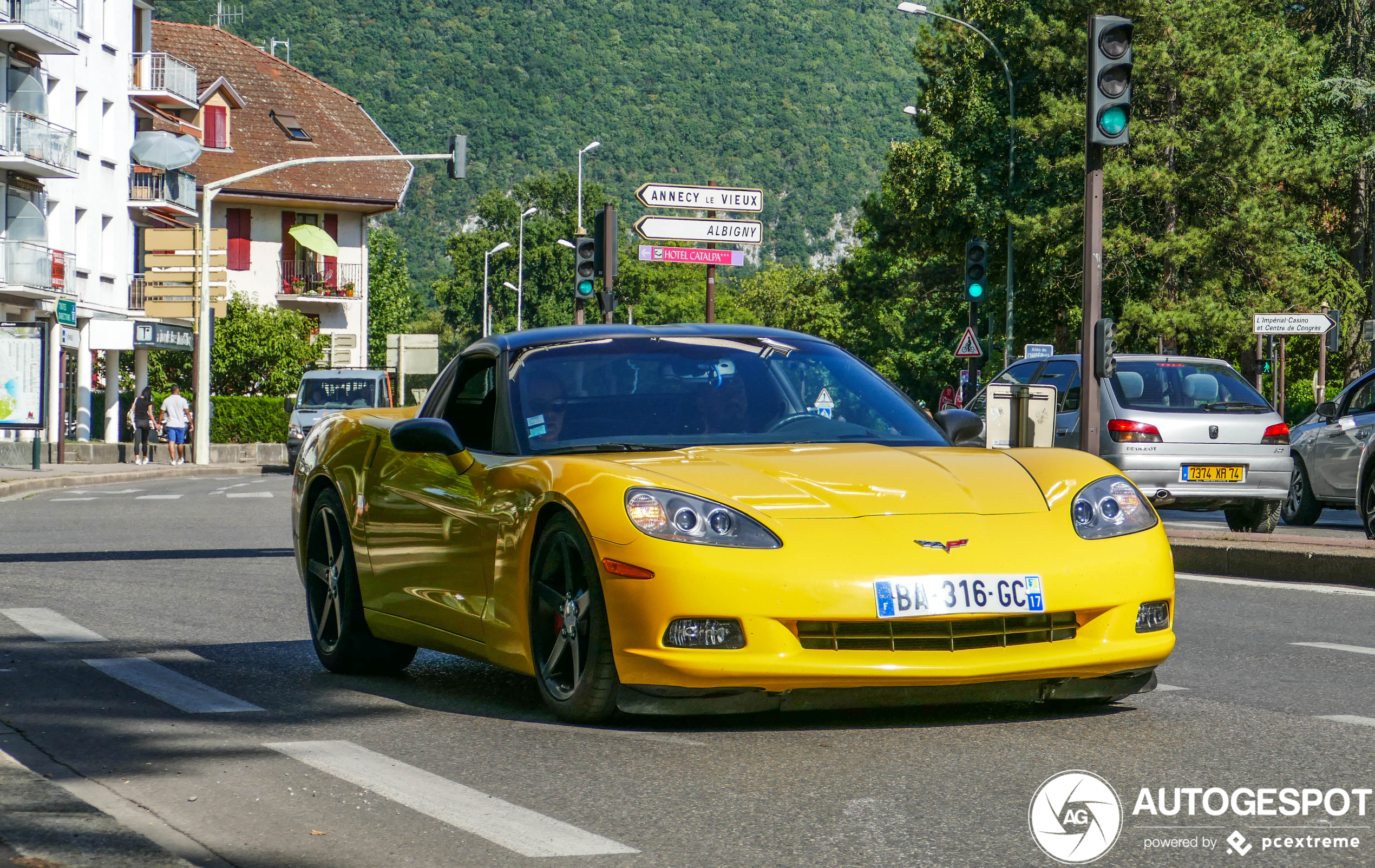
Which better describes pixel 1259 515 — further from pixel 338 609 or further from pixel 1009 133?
pixel 1009 133

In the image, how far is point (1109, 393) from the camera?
1644 cm

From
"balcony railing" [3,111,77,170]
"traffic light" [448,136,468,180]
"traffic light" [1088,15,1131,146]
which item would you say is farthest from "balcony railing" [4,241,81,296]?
"traffic light" [1088,15,1131,146]

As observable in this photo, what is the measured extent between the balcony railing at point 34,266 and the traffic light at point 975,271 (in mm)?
25961

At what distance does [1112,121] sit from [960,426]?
7.34 m

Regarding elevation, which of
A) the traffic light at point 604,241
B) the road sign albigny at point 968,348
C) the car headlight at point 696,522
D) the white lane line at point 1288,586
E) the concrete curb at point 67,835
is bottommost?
the white lane line at point 1288,586

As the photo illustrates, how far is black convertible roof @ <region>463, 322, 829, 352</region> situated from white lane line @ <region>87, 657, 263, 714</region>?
157 cm

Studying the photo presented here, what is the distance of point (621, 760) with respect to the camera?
535 centimetres

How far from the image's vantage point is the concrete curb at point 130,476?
94.6 feet

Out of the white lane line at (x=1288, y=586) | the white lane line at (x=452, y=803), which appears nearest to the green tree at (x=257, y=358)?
the white lane line at (x=1288, y=586)

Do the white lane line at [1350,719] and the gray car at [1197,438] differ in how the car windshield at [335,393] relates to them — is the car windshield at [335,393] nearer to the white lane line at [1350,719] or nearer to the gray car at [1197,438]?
the gray car at [1197,438]

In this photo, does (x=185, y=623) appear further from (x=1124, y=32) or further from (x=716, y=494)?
(x=1124, y=32)

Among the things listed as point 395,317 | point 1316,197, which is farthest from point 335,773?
point 395,317

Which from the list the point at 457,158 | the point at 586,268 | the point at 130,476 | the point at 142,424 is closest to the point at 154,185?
the point at 142,424

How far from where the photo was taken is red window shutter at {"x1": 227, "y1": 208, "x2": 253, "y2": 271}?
227 ft
